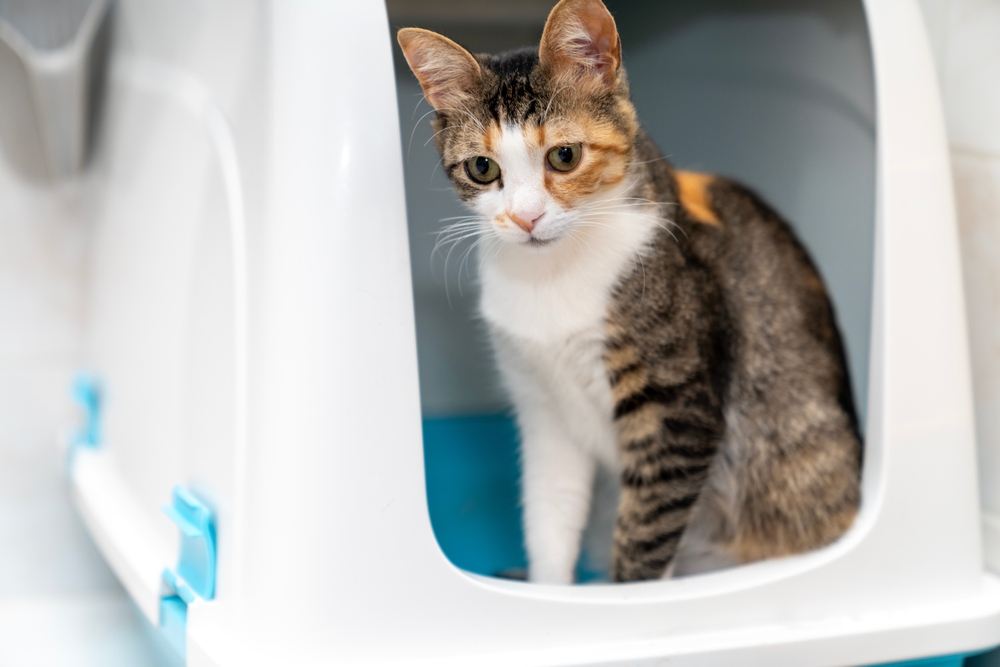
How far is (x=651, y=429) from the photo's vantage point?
848 millimetres

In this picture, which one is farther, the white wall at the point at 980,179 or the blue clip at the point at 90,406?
the blue clip at the point at 90,406

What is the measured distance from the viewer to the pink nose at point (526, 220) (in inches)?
28.5

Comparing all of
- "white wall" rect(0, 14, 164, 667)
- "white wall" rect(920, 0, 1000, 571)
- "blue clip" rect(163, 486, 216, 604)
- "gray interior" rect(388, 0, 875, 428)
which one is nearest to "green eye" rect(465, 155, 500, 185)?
"gray interior" rect(388, 0, 875, 428)

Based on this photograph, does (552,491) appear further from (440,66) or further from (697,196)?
(440,66)

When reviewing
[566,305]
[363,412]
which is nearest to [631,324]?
[566,305]

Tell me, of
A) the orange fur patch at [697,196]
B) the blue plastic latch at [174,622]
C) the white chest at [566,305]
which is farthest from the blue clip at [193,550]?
the orange fur patch at [697,196]

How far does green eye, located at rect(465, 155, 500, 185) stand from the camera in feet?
2.47

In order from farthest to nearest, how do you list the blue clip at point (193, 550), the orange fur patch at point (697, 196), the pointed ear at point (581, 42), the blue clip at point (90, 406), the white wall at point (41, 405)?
1. the white wall at point (41, 405)
2. the blue clip at point (90, 406)
3. the orange fur patch at point (697, 196)
4. the blue clip at point (193, 550)
5. the pointed ear at point (581, 42)

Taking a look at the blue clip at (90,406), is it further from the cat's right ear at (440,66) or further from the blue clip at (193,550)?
the cat's right ear at (440,66)

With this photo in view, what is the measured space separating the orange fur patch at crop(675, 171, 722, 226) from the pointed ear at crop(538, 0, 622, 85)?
245mm

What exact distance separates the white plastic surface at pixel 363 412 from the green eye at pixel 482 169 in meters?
0.08

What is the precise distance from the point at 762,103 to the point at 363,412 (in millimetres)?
708

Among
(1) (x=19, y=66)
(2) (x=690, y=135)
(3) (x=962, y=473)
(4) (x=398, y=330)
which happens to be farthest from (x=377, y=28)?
(1) (x=19, y=66)

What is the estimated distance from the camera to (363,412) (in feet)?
2.28
